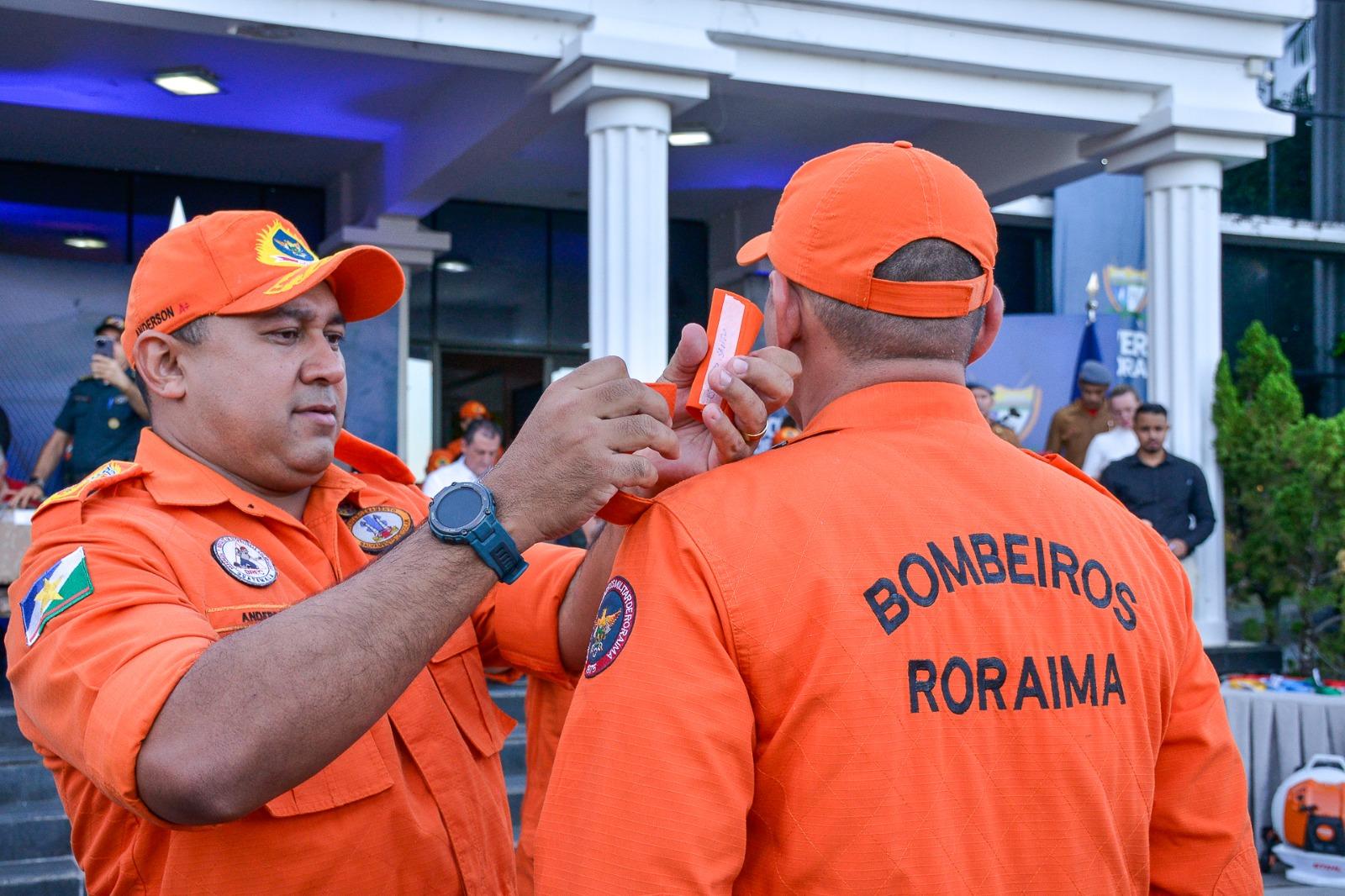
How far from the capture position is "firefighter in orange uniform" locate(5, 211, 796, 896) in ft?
4.58

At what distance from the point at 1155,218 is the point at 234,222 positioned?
8100 mm

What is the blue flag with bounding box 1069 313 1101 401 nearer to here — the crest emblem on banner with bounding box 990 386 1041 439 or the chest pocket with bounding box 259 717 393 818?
the crest emblem on banner with bounding box 990 386 1041 439

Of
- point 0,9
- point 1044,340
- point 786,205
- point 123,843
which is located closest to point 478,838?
point 123,843

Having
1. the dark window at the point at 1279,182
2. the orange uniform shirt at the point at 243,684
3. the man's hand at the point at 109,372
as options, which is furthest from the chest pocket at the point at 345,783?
the dark window at the point at 1279,182

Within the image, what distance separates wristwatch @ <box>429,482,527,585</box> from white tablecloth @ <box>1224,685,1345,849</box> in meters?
5.81

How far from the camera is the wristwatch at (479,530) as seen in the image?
151 cm

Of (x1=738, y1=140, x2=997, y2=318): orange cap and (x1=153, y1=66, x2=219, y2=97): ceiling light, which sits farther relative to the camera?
(x1=153, y1=66, x2=219, y2=97): ceiling light

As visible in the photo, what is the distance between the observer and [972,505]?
1.54 metres

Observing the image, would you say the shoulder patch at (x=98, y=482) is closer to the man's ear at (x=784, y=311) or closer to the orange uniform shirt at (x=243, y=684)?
the orange uniform shirt at (x=243, y=684)

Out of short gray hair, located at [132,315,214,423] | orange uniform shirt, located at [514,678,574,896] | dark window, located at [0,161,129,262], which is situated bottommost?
orange uniform shirt, located at [514,678,574,896]

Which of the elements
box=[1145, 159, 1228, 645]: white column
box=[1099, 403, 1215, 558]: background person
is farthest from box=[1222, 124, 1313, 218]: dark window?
box=[1099, 403, 1215, 558]: background person

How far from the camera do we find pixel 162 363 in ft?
6.68

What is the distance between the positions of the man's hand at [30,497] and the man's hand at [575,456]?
6.31 metres

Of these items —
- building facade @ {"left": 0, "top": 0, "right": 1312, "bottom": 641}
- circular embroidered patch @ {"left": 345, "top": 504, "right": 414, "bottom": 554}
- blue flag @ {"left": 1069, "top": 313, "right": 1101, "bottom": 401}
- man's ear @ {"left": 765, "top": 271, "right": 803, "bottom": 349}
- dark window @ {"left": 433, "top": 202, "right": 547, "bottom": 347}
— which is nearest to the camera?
man's ear @ {"left": 765, "top": 271, "right": 803, "bottom": 349}
